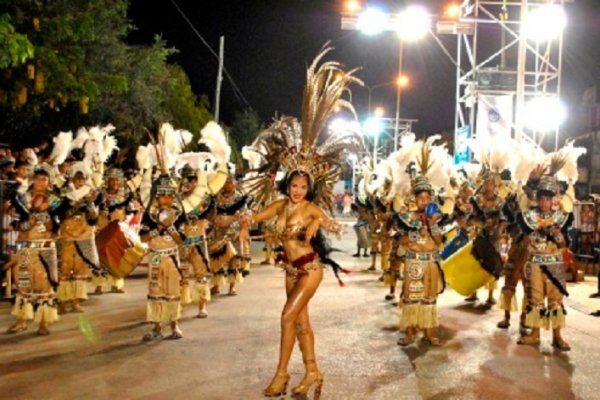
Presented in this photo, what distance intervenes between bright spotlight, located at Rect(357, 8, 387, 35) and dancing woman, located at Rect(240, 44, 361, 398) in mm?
9279

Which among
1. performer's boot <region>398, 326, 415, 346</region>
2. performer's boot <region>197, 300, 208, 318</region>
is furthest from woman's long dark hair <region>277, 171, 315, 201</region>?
performer's boot <region>197, 300, 208, 318</region>

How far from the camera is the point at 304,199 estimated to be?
6.04 metres

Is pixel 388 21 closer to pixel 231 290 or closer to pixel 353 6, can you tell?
pixel 353 6

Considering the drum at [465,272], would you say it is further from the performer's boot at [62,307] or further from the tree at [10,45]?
the tree at [10,45]

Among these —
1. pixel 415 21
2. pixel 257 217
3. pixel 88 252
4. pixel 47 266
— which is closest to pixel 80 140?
pixel 88 252

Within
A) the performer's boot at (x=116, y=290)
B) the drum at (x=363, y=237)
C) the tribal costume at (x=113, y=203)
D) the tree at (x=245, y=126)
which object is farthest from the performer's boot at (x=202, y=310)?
the tree at (x=245, y=126)

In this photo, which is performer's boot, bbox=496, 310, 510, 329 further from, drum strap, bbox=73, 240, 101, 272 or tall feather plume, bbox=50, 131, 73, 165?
tall feather plume, bbox=50, 131, 73, 165

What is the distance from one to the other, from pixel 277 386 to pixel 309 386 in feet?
0.93

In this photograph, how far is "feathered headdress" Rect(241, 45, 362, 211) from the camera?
622 cm

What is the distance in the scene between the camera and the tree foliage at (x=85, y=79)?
12.3 m

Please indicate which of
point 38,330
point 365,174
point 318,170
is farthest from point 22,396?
point 365,174

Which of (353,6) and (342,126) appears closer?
(342,126)

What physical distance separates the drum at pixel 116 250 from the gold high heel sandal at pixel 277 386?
230 inches

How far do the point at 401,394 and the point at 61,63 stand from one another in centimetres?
932
